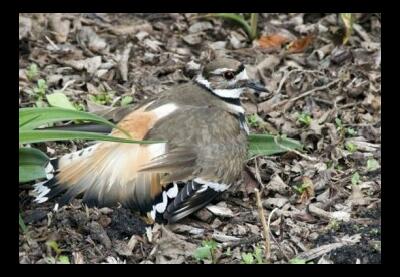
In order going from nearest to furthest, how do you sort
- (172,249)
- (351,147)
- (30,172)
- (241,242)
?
(172,249)
(241,242)
(30,172)
(351,147)

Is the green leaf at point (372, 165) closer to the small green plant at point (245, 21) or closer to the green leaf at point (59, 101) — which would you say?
the small green plant at point (245, 21)

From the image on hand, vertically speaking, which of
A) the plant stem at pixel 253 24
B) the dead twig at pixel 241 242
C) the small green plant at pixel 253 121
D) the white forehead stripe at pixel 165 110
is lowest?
the dead twig at pixel 241 242

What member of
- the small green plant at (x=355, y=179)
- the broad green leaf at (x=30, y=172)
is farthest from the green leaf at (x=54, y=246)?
the small green plant at (x=355, y=179)

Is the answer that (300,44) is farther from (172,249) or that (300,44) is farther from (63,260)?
(63,260)

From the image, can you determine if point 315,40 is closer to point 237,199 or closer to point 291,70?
point 291,70

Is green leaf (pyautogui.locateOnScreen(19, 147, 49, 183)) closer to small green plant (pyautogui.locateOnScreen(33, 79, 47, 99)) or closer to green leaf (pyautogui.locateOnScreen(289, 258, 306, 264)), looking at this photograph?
small green plant (pyautogui.locateOnScreen(33, 79, 47, 99))

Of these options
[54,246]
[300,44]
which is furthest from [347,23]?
[54,246]
